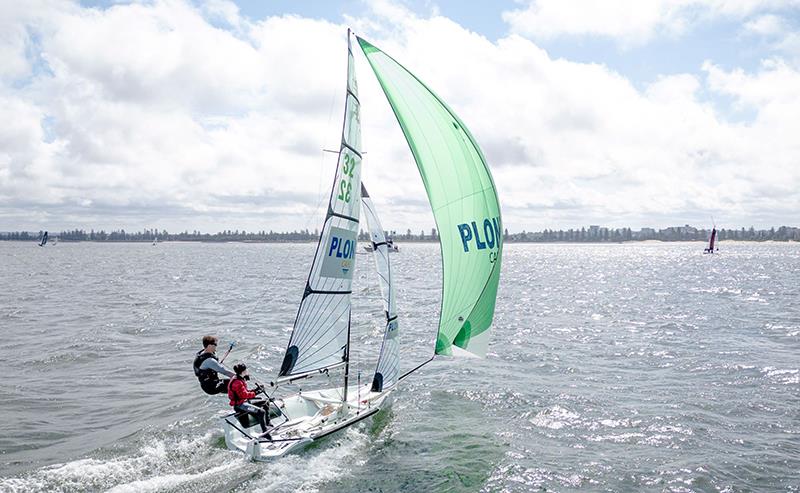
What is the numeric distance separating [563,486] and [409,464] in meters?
2.98

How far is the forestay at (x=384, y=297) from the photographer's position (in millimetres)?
13359

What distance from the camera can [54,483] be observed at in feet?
35.1

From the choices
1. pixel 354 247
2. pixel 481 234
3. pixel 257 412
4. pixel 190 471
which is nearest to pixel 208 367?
pixel 257 412

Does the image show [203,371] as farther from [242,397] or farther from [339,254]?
[339,254]

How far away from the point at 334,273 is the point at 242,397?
9.90 ft

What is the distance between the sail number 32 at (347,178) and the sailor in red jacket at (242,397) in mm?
3844

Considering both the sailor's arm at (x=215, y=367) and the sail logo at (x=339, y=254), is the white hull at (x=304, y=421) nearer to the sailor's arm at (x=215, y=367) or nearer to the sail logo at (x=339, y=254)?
the sailor's arm at (x=215, y=367)

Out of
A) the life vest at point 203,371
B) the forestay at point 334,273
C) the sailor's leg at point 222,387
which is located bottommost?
the sailor's leg at point 222,387

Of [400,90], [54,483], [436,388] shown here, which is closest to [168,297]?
[436,388]

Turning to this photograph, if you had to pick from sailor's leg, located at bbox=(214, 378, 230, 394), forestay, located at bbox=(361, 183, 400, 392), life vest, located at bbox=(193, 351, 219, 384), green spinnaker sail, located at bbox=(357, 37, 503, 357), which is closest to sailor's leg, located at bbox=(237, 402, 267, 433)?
sailor's leg, located at bbox=(214, 378, 230, 394)

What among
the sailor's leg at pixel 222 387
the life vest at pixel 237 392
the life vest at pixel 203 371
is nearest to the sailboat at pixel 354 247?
the life vest at pixel 237 392

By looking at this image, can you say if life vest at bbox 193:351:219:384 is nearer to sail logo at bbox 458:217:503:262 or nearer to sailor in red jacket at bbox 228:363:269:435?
sailor in red jacket at bbox 228:363:269:435

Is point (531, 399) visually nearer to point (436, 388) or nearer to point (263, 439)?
point (436, 388)

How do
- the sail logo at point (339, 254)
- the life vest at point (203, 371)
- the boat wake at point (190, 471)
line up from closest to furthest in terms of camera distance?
1. the boat wake at point (190, 471)
2. the life vest at point (203, 371)
3. the sail logo at point (339, 254)
